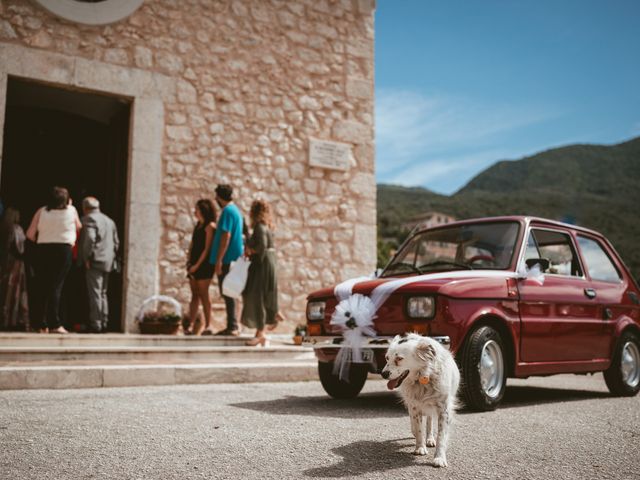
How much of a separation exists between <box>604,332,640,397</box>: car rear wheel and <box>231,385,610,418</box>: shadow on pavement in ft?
0.69

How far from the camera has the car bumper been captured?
4.80 m

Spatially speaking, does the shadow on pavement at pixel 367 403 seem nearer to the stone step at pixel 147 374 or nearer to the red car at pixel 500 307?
the red car at pixel 500 307

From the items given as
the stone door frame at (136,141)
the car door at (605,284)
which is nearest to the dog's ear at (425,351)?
the car door at (605,284)

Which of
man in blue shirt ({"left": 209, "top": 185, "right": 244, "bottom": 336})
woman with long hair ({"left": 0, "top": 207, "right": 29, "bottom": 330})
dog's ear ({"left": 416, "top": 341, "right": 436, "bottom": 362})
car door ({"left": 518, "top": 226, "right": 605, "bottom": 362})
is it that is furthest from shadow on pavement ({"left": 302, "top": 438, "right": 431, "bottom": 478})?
woman with long hair ({"left": 0, "top": 207, "right": 29, "bottom": 330})

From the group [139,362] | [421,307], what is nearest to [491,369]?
[421,307]

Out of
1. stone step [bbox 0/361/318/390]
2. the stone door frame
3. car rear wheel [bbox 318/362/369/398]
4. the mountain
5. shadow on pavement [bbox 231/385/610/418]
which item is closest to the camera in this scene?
shadow on pavement [bbox 231/385/610/418]

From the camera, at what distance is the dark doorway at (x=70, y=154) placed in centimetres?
1012

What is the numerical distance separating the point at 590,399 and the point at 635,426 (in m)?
1.75

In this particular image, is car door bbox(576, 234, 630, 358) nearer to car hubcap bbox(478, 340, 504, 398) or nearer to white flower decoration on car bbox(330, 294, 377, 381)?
car hubcap bbox(478, 340, 504, 398)

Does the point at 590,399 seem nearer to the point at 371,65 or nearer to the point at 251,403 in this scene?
the point at 251,403

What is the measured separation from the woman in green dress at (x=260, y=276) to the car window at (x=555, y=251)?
340cm

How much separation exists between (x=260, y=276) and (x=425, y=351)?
4833mm

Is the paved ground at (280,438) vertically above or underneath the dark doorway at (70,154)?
underneath

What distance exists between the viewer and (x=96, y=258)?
8.80 m
